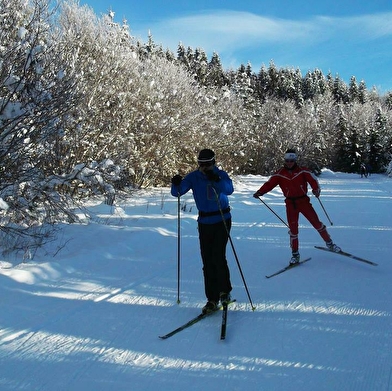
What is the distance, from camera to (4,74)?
579 centimetres

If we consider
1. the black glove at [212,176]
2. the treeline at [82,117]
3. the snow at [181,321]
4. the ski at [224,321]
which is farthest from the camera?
the treeline at [82,117]

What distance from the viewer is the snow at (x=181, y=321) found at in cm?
334

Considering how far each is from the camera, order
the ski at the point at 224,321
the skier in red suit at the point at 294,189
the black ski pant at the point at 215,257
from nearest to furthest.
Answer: the ski at the point at 224,321, the black ski pant at the point at 215,257, the skier in red suit at the point at 294,189

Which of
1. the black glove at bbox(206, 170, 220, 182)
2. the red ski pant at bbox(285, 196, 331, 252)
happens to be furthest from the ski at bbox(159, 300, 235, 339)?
the red ski pant at bbox(285, 196, 331, 252)

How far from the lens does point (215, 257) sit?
4723 millimetres

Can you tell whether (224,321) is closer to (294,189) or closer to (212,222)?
(212,222)

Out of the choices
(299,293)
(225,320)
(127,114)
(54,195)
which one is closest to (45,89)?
(54,195)

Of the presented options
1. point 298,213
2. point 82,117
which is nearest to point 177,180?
point 298,213

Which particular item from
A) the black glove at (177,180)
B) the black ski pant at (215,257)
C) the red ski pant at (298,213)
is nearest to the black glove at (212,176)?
the black glove at (177,180)

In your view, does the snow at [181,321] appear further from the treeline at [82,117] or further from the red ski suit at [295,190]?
the treeline at [82,117]

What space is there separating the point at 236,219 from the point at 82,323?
7611mm

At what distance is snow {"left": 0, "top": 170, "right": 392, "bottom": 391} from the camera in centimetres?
334

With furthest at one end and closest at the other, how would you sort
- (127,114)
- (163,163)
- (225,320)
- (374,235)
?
1. (163,163)
2. (127,114)
3. (374,235)
4. (225,320)

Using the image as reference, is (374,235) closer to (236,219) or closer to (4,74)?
(236,219)
